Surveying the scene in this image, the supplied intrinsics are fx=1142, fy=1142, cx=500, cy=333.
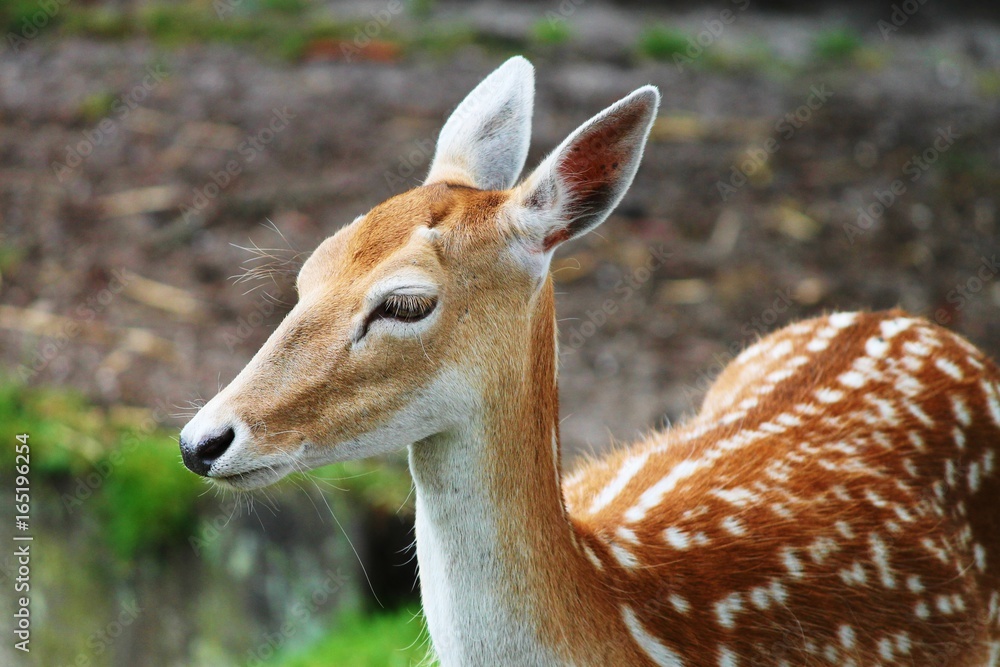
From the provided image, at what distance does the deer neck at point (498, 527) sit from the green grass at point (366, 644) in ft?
5.53

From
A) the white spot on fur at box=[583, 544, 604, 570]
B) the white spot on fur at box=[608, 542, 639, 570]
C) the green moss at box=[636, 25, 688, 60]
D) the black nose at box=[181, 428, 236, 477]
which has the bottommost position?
the green moss at box=[636, 25, 688, 60]

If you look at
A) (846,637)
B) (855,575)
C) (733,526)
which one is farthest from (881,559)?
(733,526)

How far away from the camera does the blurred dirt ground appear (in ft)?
19.3

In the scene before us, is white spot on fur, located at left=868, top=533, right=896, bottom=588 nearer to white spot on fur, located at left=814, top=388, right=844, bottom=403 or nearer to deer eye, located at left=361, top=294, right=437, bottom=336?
white spot on fur, located at left=814, top=388, right=844, bottom=403

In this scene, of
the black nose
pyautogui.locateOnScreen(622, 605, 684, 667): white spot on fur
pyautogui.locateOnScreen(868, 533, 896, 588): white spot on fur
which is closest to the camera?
the black nose

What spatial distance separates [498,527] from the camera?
8.28 ft

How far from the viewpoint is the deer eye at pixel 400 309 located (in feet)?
7.94

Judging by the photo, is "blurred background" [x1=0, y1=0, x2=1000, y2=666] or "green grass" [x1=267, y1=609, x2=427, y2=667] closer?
"green grass" [x1=267, y1=609, x2=427, y2=667]

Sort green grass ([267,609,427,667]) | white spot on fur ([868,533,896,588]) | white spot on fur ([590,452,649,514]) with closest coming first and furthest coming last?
1. white spot on fur ([868,533,896,588])
2. white spot on fur ([590,452,649,514])
3. green grass ([267,609,427,667])

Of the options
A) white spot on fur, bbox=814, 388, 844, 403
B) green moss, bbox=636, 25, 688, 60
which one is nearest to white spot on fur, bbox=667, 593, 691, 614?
white spot on fur, bbox=814, 388, 844, 403

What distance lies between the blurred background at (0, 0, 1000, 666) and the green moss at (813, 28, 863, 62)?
20 mm

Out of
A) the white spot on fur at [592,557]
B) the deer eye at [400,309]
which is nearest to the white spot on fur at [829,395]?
the white spot on fur at [592,557]

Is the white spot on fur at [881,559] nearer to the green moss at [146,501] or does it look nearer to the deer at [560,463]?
the deer at [560,463]

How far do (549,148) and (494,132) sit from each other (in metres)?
4.09
